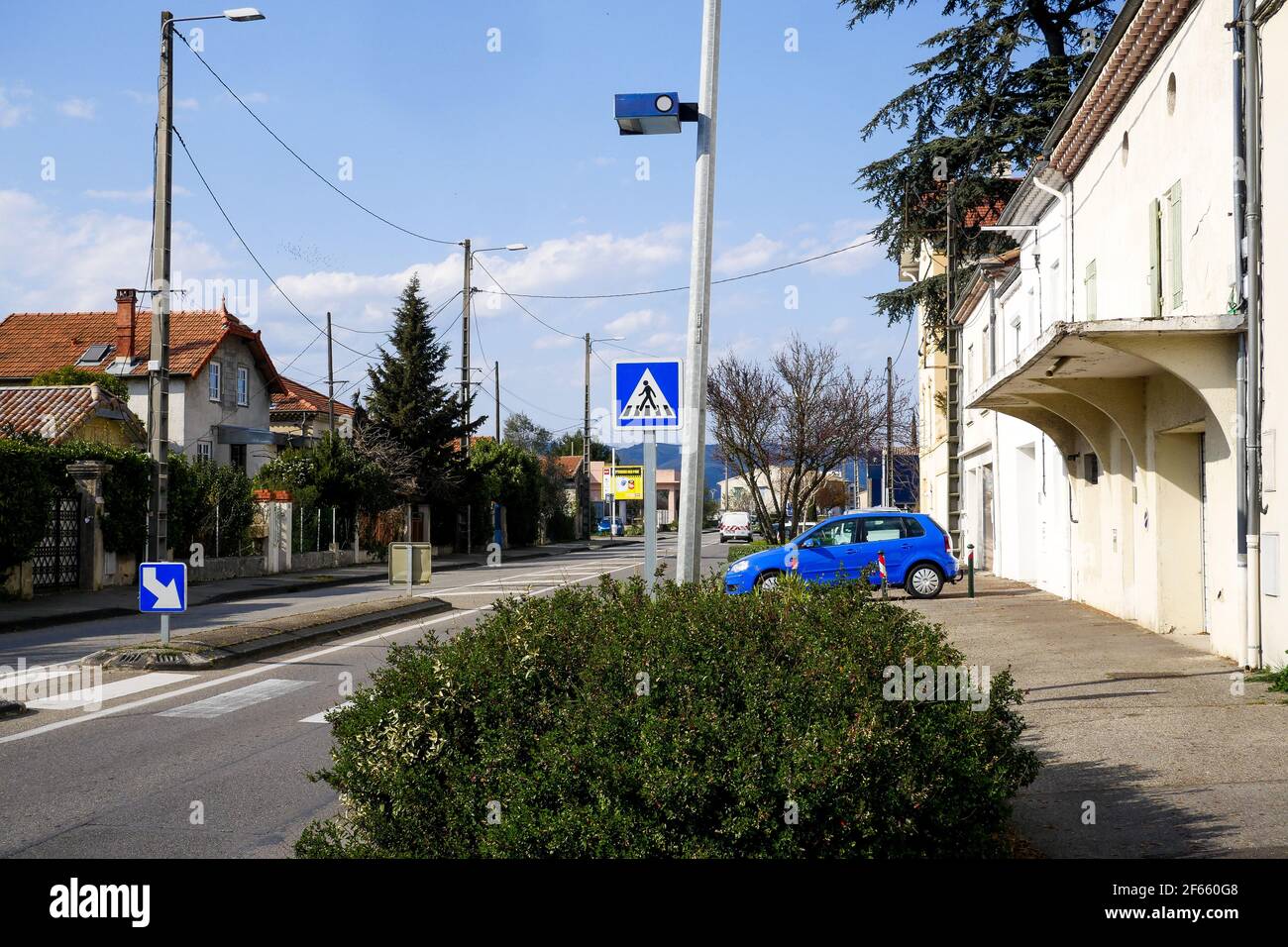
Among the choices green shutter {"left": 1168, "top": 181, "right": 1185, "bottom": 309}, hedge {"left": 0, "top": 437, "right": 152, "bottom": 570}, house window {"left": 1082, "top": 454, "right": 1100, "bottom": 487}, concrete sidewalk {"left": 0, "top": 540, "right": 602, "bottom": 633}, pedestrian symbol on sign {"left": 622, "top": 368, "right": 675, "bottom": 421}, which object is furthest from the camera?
hedge {"left": 0, "top": 437, "right": 152, "bottom": 570}

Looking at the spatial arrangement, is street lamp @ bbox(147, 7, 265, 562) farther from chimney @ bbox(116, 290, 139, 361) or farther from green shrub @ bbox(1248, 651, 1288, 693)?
chimney @ bbox(116, 290, 139, 361)

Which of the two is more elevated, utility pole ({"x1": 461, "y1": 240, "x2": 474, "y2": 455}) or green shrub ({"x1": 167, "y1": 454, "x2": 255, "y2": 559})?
utility pole ({"x1": 461, "y1": 240, "x2": 474, "y2": 455})

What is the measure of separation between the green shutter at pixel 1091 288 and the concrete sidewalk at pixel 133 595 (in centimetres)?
1619

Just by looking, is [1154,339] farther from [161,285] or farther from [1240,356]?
[161,285]

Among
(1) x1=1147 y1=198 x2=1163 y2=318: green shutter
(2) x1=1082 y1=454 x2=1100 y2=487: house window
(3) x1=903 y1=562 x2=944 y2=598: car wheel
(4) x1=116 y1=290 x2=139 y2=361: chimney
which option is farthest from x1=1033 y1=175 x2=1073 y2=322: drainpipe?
(4) x1=116 y1=290 x2=139 y2=361: chimney

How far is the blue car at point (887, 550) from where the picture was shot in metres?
22.6

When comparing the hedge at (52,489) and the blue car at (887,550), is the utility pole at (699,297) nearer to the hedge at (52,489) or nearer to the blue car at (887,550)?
the blue car at (887,550)

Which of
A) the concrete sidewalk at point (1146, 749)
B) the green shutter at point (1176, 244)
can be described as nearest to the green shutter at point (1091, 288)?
the green shutter at point (1176, 244)

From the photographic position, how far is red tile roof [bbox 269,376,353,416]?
58875 mm

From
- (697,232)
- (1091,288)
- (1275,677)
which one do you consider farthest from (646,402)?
(1091,288)

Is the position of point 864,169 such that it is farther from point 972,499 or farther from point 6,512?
point 6,512

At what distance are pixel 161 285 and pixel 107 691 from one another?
381 inches

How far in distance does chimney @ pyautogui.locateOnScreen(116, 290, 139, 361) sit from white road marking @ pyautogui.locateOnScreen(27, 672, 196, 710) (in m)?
34.1

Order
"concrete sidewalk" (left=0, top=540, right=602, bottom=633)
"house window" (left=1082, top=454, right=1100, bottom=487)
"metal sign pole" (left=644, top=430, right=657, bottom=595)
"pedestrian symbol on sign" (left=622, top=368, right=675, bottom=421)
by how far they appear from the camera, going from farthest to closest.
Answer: "house window" (left=1082, top=454, right=1100, bottom=487) → "concrete sidewalk" (left=0, top=540, right=602, bottom=633) → "pedestrian symbol on sign" (left=622, top=368, right=675, bottom=421) → "metal sign pole" (left=644, top=430, right=657, bottom=595)
